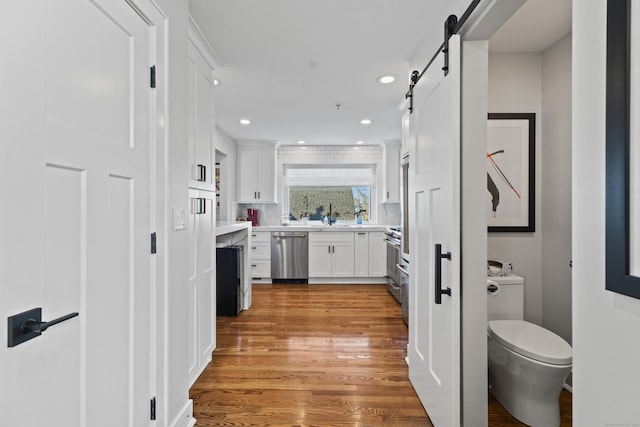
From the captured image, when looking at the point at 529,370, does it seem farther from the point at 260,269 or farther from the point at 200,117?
the point at 260,269

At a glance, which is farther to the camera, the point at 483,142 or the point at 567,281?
the point at 567,281

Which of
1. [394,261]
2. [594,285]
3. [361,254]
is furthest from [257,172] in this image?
[594,285]

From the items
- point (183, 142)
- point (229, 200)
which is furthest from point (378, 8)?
point (229, 200)

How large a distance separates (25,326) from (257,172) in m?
5.08

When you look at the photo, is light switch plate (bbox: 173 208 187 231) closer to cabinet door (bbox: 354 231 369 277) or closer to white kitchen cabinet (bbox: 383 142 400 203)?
cabinet door (bbox: 354 231 369 277)

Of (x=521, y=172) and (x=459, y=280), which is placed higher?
(x=521, y=172)

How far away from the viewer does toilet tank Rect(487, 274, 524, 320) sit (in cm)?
223

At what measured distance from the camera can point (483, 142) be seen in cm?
165

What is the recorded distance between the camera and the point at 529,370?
5.77 ft

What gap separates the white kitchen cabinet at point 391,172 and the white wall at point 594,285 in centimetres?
497

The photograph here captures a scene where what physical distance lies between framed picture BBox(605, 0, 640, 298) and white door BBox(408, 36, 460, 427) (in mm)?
822

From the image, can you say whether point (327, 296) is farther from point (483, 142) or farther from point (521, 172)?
point (483, 142)

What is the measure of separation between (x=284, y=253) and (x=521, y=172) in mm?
3797

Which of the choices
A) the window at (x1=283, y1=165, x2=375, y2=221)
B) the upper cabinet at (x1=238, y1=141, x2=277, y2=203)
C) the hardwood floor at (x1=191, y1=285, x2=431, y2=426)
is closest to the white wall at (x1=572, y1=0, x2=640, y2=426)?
the hardwood floor at (x1=191, y1=285, x2=431, y2=426)
